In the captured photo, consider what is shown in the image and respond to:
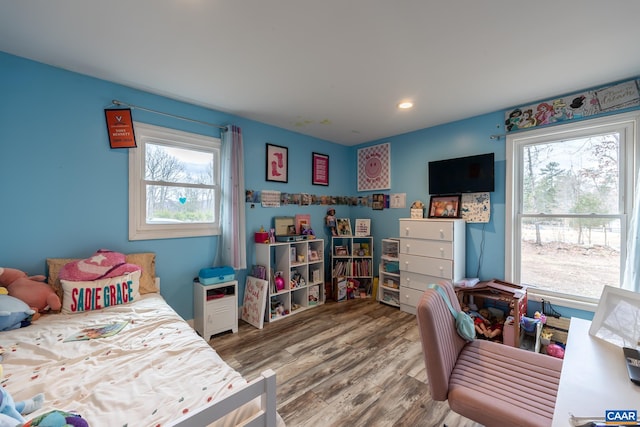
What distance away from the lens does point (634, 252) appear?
2010mm

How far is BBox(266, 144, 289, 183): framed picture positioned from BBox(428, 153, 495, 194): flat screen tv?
1.92 meters

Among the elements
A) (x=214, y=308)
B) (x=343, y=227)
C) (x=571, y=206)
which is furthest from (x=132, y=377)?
(x=571, y=206)

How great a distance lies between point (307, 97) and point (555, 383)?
2688mm

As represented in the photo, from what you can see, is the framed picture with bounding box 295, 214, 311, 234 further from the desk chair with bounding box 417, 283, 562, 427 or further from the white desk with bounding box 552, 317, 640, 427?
the white desk with bounding box 552, 317, 640, 427

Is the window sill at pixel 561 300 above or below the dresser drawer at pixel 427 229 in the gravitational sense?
below

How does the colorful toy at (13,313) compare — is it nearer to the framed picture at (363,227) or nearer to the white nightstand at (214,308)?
→ the white nightstand at (214,308)

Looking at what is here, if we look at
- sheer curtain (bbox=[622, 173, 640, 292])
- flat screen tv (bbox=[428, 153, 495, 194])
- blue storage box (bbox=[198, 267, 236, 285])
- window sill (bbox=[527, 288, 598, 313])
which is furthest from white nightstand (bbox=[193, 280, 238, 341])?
sheer curtain (bbox=[622, 173, 640, 292])

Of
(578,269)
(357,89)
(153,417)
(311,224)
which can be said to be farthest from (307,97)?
(578,269)

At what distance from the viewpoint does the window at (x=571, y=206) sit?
2.28 m

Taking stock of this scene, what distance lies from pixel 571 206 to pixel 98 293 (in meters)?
4.21

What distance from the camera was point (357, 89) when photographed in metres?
2.38

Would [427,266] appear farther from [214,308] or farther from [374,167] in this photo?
[214,308]

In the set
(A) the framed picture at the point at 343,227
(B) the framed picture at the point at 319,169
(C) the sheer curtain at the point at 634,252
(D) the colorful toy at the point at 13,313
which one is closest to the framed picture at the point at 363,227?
(A) the framed picture at the point at 343,227

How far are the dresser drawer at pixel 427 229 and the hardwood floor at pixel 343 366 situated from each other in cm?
103
